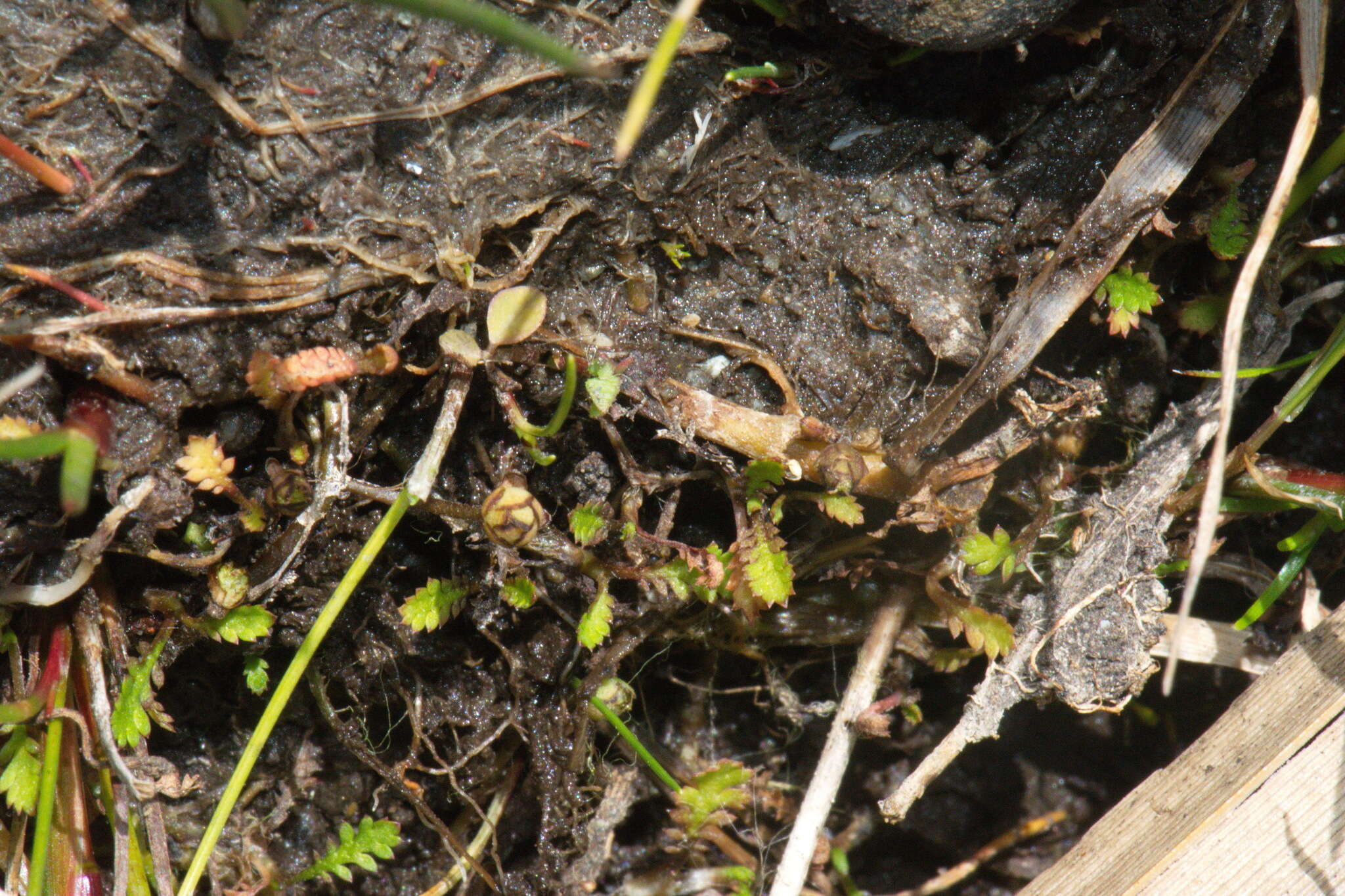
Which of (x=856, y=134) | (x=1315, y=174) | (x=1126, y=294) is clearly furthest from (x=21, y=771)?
(x=1315, y=174)

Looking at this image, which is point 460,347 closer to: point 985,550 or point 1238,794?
point 985,550

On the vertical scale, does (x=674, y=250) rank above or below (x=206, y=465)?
above

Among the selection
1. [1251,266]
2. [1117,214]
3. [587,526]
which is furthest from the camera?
[587,526]

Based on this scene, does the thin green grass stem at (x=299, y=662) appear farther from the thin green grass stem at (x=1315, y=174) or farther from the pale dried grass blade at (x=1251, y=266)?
the thin green grass stem at (x=1315, y=174)

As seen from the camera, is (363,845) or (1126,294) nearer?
(1126,294)

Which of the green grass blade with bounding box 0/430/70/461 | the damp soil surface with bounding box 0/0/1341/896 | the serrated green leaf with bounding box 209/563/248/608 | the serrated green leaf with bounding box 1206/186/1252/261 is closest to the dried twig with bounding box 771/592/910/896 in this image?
the damp soil surface with bounding box 0/0/1341/896

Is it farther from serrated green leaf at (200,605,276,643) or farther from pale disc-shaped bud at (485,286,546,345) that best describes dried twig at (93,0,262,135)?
serrated green leaf at (200,605,276,643)

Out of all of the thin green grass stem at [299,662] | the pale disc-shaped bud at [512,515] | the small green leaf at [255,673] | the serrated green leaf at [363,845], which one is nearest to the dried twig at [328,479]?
the thin green grass stem at [299,662]
